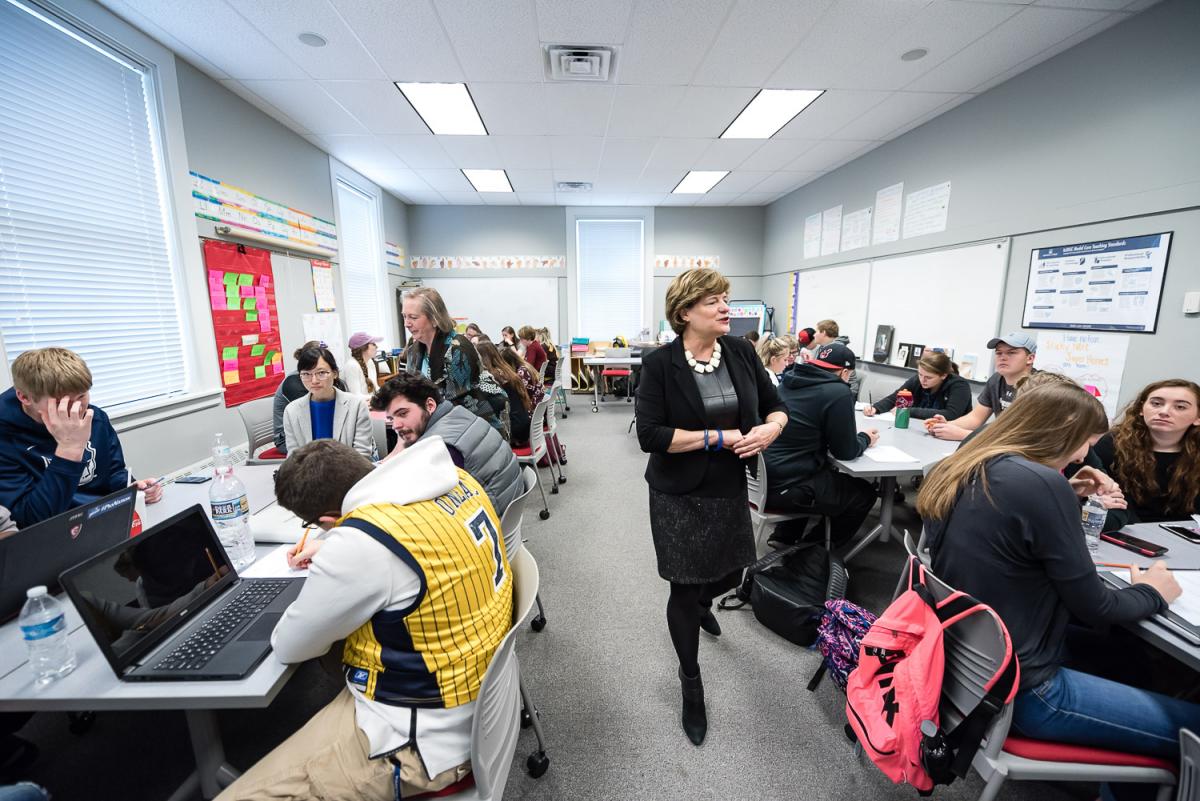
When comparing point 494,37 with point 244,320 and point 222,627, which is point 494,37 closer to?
point 244,320

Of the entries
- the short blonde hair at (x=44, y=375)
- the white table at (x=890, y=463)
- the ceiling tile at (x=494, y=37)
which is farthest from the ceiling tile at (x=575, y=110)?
the short blonde hair at (x=44, y=375)

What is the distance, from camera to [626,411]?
22.7 feet

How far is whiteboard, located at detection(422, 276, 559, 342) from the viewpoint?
7.54 m

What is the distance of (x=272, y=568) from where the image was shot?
1.34m

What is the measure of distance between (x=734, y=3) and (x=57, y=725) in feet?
14.5

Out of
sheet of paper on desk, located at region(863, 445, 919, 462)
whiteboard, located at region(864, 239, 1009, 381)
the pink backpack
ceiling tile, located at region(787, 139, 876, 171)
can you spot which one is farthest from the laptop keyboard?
ceiling tile, located at region(787, 139, 876, 171)

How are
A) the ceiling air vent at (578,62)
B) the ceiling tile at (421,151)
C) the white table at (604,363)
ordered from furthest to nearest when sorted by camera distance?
the white table at (604,363), the ceiling tile at (421,151), the ceiling air vent at (578,62)

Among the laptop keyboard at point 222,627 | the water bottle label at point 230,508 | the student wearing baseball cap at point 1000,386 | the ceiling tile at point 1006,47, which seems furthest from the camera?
the student wearing baseball cap at point 1000,386

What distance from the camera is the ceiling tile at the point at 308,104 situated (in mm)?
3275

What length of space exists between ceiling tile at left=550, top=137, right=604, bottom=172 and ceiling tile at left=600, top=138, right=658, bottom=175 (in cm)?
9

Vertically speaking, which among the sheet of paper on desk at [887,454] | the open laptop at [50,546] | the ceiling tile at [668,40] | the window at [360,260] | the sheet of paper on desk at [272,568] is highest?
the ceiling tile at [668,40]

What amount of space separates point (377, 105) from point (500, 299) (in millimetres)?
4048

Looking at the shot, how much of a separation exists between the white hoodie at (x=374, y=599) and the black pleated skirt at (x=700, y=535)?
794mm

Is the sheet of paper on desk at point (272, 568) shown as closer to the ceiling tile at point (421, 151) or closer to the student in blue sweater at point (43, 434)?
the student in blue sweater at point (43, 434)
